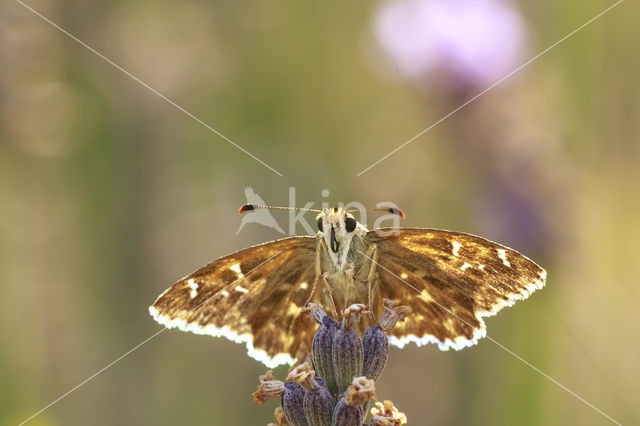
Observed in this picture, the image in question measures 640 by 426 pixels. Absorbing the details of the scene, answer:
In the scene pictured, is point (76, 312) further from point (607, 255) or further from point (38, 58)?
point (607, 255)

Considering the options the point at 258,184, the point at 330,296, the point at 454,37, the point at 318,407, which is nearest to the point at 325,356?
the point at 318,407

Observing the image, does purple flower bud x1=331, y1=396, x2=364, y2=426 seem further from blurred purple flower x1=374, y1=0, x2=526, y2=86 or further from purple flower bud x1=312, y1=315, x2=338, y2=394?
blurred purple flower x1=374, y1=0, x2=526, y2=86

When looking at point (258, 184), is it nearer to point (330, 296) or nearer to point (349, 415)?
point (330, 296)

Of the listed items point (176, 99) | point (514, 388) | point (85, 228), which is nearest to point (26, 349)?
point (85, 228)

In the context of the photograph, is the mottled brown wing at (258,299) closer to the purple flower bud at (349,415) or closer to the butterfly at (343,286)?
the butterfly at (343,286)

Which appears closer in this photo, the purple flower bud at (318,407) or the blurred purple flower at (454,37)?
the purple flower bud at (318,407)

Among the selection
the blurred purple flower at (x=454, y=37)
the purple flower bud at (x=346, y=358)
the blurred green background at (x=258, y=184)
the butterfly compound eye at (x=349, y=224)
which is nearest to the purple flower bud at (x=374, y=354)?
the purple flower bud at (x=346, y=358)

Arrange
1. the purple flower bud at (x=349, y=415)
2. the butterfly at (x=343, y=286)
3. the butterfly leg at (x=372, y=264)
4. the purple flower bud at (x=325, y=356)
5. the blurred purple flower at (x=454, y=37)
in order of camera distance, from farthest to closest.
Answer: the blurred purple flower at (x=454, y=37), the butterfly leg at (x=372, y=264), the butterfly at (x=343, y=286), the purple flower bud at (x=325, y=356), the purple flower bud at (x=349, y=415)
